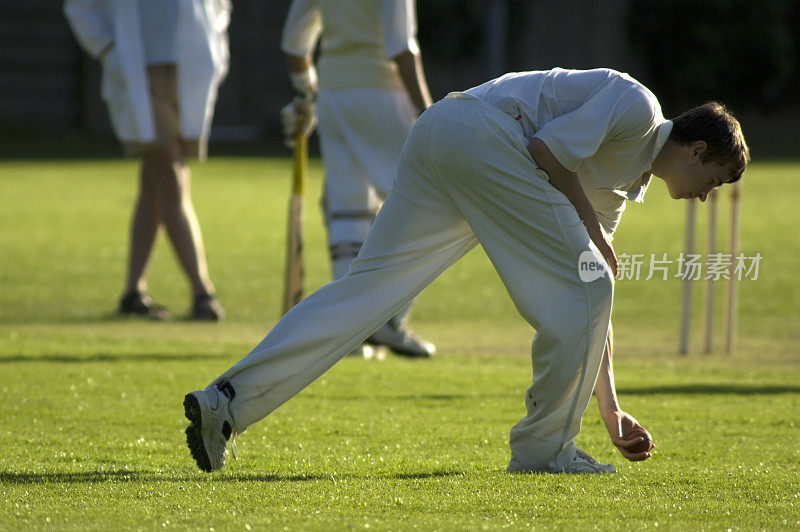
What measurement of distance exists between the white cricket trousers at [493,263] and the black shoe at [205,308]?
3.99 meters

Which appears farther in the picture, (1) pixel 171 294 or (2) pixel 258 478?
(1) pixel 171 294

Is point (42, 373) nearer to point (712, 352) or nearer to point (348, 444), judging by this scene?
point (348, 444)

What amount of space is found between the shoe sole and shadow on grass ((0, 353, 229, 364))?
2.54m

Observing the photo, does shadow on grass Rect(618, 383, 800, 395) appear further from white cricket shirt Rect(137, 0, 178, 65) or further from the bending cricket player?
white cricket shirt Rect(137, 0, 178, 65)

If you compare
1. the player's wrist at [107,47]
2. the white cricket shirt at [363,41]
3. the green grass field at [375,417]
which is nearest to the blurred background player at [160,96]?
the player's wrist at [107,47]

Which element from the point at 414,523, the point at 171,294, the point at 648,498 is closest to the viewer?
the point at 414,523

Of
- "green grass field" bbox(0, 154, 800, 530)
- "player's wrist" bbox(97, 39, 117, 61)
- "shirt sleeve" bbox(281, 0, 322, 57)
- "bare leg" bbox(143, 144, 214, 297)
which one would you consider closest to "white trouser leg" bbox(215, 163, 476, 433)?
"green grass field" bbox(0, 154, 800, 530)

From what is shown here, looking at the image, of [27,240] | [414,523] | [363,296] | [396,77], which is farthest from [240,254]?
[414,523]

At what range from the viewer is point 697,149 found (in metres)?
3.92

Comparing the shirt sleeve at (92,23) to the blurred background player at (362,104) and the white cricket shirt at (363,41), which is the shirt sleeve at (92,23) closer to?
the blurred background player at (362,104)

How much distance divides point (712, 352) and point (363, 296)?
152 inches

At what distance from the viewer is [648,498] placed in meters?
3.78

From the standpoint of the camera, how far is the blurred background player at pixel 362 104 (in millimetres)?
6445

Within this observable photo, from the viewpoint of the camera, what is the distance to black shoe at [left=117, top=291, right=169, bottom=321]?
8078 millimetres
